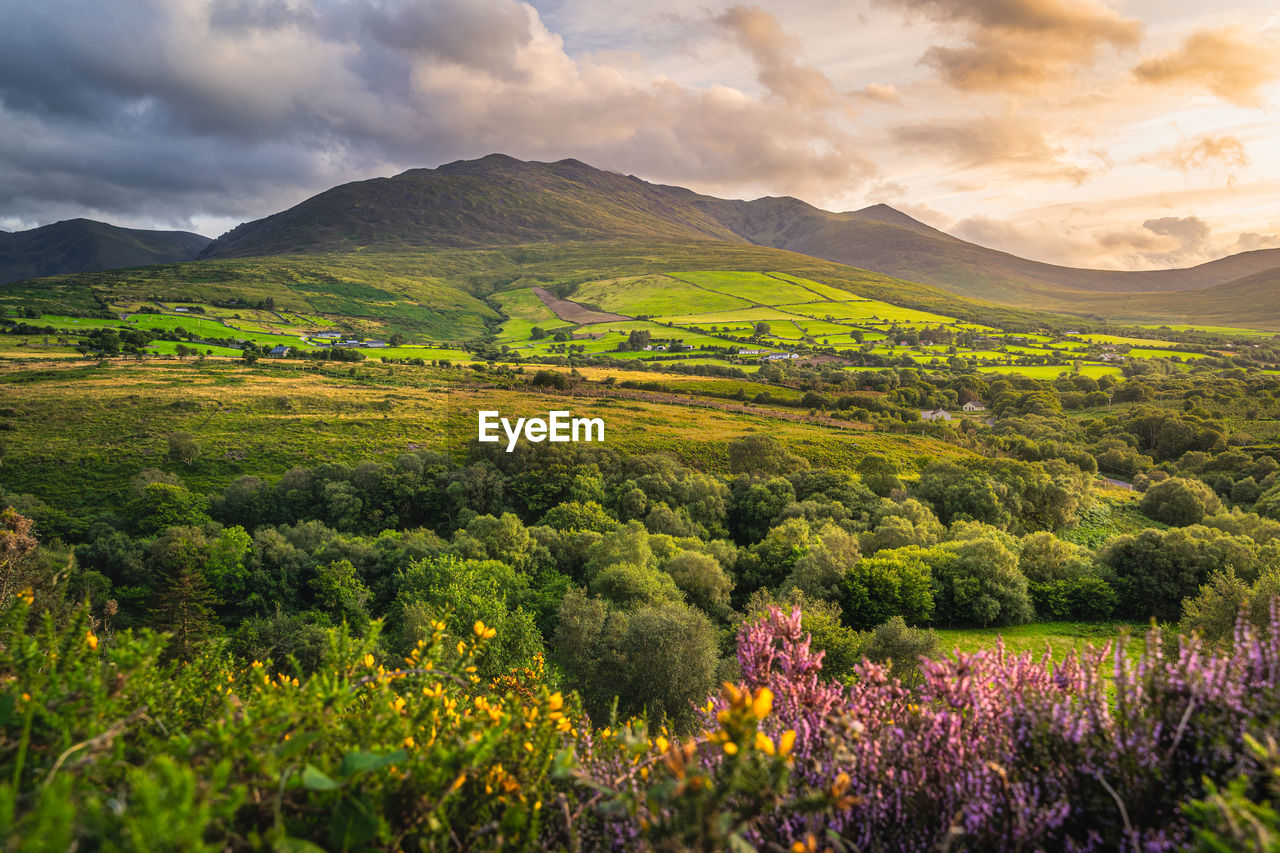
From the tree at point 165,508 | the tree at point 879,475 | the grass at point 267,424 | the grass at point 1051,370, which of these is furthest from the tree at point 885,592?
the grass at point 1051,370

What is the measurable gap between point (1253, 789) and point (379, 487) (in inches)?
2034

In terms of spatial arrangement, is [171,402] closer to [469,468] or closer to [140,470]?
[140,470]

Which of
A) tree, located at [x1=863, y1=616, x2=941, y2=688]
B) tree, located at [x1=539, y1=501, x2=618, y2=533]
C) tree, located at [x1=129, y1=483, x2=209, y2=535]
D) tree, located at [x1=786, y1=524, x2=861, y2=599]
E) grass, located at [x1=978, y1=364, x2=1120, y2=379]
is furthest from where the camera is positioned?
grass, located at [x1=978, y1=364, x2=1120, y2=379]

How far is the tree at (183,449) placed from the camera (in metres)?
55.1

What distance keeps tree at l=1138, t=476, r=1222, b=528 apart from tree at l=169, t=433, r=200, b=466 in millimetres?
81898

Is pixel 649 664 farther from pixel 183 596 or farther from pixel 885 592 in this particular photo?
pixel 183 596

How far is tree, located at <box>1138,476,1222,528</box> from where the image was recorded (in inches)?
1731

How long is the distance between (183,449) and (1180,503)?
8383 centimetres

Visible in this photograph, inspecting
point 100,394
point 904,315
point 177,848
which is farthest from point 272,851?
point 904,315

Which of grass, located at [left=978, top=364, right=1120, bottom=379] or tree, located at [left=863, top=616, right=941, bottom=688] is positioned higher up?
grass, located at [left=978, top=364, right=1120, bottom=379]

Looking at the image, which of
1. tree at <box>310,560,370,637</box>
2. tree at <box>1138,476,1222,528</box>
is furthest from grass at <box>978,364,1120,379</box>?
tree at <box>310,560,370,637</box>

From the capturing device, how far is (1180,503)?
44.5 metres

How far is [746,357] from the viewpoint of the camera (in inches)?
5212

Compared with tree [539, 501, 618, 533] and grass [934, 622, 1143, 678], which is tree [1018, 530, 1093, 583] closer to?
grass [934, 622, 1143, 678]
